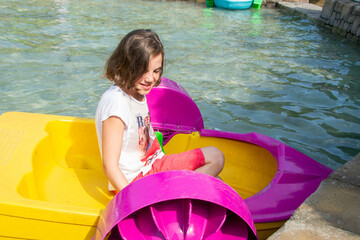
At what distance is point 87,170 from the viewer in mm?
2211

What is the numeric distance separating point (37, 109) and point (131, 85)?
81.5 inches

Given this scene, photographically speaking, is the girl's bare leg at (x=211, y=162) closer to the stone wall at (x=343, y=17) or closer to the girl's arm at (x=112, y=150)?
the girl's arm at (x=112, y=150)

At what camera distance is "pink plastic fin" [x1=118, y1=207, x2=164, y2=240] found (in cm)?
131

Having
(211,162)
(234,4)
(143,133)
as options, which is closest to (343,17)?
(234,4)

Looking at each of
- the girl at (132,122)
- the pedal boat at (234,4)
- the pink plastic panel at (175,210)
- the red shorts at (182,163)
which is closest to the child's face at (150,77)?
the girl at (132,122)

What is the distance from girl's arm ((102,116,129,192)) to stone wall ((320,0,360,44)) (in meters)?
5.88

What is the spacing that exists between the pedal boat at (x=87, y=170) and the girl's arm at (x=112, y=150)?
155 millimetres

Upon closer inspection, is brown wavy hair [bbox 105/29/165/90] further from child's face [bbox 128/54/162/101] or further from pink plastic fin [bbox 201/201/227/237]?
pink plastic fin [bbox 201/201/227/237]

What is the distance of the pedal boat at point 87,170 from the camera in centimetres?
157

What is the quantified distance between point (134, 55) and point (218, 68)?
10.5 feet

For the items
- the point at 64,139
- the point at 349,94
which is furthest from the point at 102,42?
the point at 64,139

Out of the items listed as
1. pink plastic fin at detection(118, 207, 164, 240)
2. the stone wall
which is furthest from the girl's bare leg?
the stone wall

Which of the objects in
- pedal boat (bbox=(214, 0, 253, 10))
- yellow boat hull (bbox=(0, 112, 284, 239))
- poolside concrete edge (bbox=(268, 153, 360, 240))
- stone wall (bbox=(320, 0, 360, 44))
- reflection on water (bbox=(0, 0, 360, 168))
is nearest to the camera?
poolside concrete edge (bbox=(268, 153, 360, 240))

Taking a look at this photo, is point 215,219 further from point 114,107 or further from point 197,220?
point 114,107
